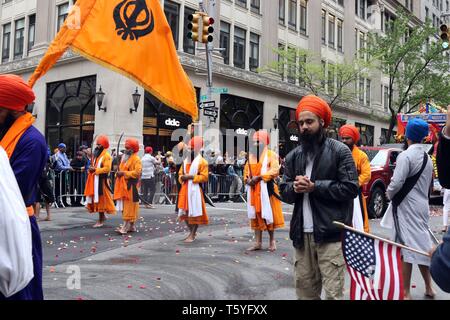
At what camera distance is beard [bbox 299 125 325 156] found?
3816 millimetres

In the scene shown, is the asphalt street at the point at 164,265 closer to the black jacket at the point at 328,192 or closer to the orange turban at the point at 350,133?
the black jacket at the point at 328,192

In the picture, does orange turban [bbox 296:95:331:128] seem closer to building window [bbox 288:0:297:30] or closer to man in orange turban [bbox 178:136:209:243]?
man in orange turban [bbox 178:136:209:243]

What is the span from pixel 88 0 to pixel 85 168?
10747 mm

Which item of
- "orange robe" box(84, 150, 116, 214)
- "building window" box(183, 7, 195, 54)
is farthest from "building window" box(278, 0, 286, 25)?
"orange robe" box(84, 150, 116, 214)

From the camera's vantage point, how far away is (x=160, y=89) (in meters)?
5.93

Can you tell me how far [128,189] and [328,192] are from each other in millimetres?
6924

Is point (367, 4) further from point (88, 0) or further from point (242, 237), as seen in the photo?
point (88, 0)

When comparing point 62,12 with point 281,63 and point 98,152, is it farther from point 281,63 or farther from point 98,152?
point 98,152

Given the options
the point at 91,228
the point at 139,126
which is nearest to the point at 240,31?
the point at 139,126

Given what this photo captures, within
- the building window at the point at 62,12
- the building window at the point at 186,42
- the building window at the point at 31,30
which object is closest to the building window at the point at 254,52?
the building window at the point at 186,42

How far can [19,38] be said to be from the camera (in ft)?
94.3

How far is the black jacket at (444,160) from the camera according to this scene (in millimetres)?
2521

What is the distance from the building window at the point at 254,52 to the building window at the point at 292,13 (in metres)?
4.23

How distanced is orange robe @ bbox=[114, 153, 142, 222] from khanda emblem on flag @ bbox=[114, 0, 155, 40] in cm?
451
